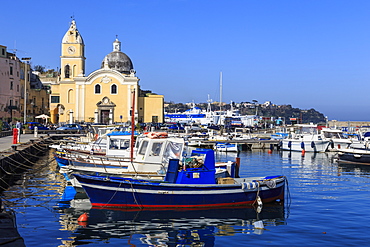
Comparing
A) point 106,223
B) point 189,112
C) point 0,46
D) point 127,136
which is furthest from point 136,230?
point 189,112

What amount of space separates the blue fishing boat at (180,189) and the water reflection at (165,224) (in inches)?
11.7

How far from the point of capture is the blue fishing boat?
17734mm

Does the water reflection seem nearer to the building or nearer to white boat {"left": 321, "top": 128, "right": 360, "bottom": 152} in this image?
white boat {"left": 321, "top": 128, "right": 360, "bottom": 152}

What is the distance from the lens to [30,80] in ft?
260

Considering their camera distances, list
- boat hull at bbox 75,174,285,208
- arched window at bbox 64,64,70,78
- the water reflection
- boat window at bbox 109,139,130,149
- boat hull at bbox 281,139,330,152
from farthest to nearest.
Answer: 1. arched window at bbox 64,64,70,78
2. boat hull at bbox 281,139,330,152
3. boat window at bbox 109,139,130,149
4. boat hull at bbox 75,174,285,208
5. the water reflection

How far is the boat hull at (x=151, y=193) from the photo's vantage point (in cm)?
1769

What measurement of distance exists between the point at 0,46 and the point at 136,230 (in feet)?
177

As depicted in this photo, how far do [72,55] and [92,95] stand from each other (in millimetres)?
7486

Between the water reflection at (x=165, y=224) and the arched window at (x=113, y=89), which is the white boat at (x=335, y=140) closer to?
the water reflection at (x=165, y=224)

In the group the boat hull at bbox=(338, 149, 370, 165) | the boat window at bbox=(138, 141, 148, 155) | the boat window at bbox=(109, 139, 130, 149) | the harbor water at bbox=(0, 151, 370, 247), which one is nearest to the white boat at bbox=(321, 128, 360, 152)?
the boat hull at bbox=(338, 149, 370, 165)

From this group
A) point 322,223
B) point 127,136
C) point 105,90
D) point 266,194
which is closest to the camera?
point 322,223

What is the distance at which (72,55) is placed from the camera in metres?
77.2

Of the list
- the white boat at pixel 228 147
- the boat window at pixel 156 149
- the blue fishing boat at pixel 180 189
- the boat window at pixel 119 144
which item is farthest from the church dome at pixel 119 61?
the blue fishing boat at pixel 180 189

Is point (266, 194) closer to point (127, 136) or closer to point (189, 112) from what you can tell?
point (127, 136)
